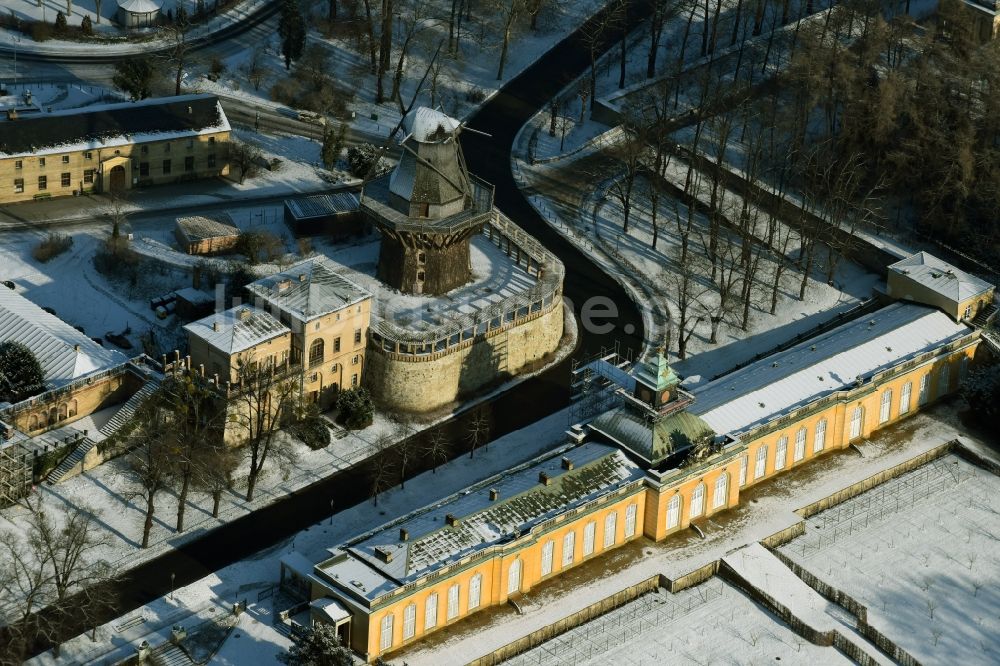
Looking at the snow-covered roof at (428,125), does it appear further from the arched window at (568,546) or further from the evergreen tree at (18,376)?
the arched window at (568,546)

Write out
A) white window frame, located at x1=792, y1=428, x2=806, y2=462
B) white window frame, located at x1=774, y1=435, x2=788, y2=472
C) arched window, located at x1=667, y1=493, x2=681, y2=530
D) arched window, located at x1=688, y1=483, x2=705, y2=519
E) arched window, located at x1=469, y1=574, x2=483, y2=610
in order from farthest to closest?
white window frame, located at x1=792, y1=428, x2=806, y2=462 → white window frame, located at x1=774, y1=435, x2=788, y2=472 → arched window, located at x1=688, y1=483, x2=705, y2=519 → arched window, located at x1=667, y1=493, x2=681, y2=530 → arched window, located at x1=469, y1=574, x2=483, y2=610

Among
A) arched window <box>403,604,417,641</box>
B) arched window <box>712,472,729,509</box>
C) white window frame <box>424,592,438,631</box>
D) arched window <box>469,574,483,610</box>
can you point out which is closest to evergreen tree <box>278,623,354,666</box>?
arched window <box>403,604,417,641</box>

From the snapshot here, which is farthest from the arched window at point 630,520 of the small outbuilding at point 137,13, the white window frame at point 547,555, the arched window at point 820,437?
the small outbuilding at point 137,13

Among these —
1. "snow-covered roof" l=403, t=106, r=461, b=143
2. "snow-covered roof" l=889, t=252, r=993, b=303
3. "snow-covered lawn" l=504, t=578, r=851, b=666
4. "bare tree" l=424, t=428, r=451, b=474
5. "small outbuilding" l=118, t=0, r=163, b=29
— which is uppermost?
"snow-covered roof" l=403, t=106, r=461, b=143

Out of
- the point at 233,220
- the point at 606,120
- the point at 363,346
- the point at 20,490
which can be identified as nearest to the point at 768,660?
the point at 363,346

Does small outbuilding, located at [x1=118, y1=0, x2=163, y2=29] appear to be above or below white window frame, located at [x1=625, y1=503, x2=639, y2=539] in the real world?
above

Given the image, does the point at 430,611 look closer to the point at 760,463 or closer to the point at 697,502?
the point at 697,502

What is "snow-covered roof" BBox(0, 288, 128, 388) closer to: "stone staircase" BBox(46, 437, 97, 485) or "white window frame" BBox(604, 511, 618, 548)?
"stone staircase" BBox(46, 437, 97, 485)
